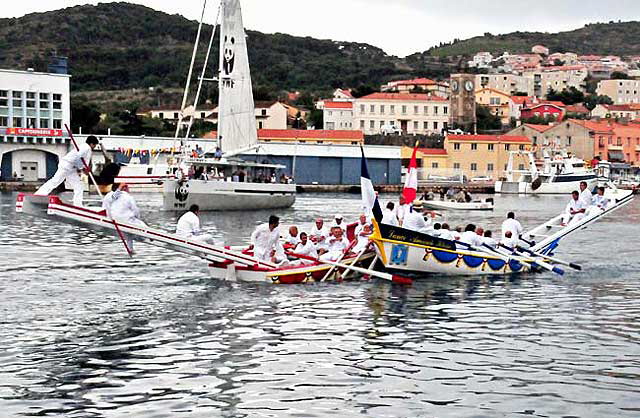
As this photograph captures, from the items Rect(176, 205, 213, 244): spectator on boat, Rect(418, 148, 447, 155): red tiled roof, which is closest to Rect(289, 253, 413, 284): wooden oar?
Rect(176, 205, 213, 244): spectator on boat

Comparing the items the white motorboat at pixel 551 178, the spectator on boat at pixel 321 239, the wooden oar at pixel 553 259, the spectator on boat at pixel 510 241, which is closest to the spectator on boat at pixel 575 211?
the wooden oar at pixel 553 259

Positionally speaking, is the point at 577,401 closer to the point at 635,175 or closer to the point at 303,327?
the point at 303,327

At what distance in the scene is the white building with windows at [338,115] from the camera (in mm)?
156625

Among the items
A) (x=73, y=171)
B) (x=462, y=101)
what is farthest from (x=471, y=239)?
(x=462, y=101)

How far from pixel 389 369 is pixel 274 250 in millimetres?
10520

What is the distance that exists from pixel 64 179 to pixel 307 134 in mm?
103124

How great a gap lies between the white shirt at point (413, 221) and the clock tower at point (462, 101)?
422ft

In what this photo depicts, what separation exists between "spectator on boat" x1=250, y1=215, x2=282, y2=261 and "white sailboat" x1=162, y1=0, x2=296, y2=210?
1430 inches

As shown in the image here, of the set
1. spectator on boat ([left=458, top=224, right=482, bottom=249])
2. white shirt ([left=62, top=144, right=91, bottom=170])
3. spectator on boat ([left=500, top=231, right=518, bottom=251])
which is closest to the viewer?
white shirt ([left=62, top=144, right=91, bottom=170])

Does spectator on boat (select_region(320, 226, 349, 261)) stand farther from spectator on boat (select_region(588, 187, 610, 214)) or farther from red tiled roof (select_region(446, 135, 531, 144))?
red tiled roof (select_region(446, 135, 531, 144))

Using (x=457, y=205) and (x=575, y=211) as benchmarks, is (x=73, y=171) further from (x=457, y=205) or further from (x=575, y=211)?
(x=457, y=205)

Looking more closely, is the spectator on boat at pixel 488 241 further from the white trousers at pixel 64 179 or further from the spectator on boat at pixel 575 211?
the white trousers at pixel 64 179

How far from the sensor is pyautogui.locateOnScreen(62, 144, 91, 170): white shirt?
2350cm

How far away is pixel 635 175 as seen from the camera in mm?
136500
